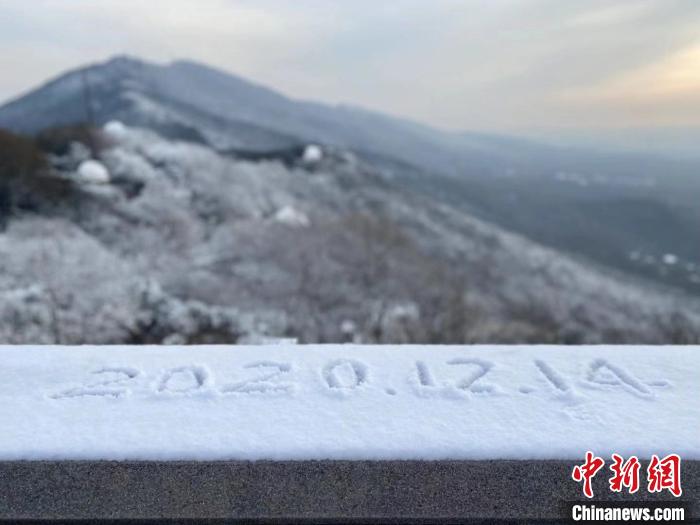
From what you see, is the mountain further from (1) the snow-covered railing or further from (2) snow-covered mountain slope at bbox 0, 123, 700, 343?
(1) the snow-covered railing

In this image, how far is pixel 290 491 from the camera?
3.99m

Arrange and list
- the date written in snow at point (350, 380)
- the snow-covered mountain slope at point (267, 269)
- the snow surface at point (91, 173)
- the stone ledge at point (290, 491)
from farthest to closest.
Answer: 1. the snow surface at point (91, 173)
2. the snow-covered mountain slope at point (267, 269)
3. the date written in snow at point (350, 380)
4. the stone ledge at point (290, 491)

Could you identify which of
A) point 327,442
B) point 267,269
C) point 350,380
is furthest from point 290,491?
point 267,269

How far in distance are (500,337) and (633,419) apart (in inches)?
1039

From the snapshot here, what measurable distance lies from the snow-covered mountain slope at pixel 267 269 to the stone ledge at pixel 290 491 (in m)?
18.4

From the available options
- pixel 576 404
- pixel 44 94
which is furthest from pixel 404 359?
pixel 44 94

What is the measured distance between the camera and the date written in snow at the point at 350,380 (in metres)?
4.80

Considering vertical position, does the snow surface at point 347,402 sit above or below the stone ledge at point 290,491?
above

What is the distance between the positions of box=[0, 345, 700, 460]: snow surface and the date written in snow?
16mm

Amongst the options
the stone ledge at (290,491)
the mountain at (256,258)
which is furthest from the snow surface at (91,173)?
the stone ledge at (290,491)

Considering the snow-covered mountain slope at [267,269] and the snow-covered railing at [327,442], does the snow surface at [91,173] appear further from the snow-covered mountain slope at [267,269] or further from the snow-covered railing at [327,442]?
the snow-covered railing at [327,442]

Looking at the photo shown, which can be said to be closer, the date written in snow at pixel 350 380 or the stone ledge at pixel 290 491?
the stone ledge at pixel 290 491

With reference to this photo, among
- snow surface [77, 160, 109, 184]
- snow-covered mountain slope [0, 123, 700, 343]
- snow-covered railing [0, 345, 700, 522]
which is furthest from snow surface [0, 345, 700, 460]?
snow surface [77, 160, 109, 184]

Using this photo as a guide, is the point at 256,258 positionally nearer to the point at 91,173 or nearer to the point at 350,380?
the point at 91,173
